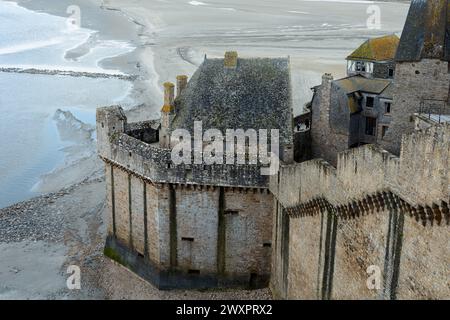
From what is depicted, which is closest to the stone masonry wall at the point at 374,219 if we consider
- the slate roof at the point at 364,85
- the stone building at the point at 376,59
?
the slate roof at the point at 364,85

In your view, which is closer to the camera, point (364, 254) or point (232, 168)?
point (364, 254)

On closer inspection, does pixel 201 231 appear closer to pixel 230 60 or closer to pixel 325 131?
pixel 230 60

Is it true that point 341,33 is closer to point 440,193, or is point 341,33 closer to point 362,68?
point 362,68

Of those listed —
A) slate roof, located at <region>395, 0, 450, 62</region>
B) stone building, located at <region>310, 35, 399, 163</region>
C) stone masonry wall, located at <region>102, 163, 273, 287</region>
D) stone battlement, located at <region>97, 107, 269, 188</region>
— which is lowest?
stone masonry wall, located at <region>102, 163, 273, 287</region>

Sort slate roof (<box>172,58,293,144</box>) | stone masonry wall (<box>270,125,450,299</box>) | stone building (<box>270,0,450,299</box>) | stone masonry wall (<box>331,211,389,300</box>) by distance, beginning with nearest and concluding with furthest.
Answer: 1. stone masonry wall (<box>270,125,450,299</box>)
2. stone building (<box>270,0,450,299</box>)
3. stone masonry wall (<box>331,211,389,300</box>)
4. slate roof (<box>172,58,293,144</box>)

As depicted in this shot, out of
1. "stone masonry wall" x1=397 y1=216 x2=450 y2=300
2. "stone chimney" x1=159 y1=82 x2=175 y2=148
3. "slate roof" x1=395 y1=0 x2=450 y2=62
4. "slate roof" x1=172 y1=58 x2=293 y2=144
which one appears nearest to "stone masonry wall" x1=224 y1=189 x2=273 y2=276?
"slate roof" x1=172 y1=58 x2=293 y2=144

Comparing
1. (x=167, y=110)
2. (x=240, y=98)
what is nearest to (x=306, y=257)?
(x=240, y=98)

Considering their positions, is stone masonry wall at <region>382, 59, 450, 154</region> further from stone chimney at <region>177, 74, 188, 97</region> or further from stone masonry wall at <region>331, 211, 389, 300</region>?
stone chimney at <region>177, 74, 188, 97</region>
